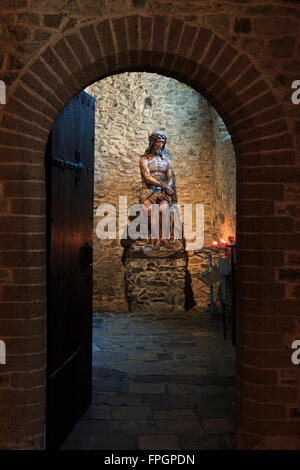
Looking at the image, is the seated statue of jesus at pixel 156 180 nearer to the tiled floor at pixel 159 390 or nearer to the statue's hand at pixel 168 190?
the statue's hand at pixel 168 190

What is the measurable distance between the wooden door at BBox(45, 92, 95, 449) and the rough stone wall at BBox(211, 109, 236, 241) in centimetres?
434

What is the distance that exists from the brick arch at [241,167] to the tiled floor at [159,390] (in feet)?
2.04

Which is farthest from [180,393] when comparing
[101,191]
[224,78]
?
[101,191]

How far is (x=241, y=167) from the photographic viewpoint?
3143 millimetres

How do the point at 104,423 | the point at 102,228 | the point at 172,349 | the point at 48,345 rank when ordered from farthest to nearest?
the point at 102,228, the point at 172,349, the point at 104,423, the point at 48,345

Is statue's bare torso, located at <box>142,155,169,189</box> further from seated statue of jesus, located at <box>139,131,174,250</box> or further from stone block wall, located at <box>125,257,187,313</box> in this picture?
stone block wall, located at <box>125,257,187,313</box>

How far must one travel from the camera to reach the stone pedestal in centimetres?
826

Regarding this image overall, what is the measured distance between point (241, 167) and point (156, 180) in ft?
18.2

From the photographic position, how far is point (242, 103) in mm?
3020

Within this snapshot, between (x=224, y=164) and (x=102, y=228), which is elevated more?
(x=224, y=164)

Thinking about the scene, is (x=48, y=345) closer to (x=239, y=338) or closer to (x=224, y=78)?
(x=239, y=338)

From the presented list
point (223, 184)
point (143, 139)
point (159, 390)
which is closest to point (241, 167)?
point (159, 390)

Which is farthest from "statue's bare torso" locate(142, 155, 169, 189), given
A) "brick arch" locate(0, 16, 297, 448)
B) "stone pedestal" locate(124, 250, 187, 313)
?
"brick arch" locate(0, 16, 297, 448)

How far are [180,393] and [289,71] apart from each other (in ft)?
9.69
